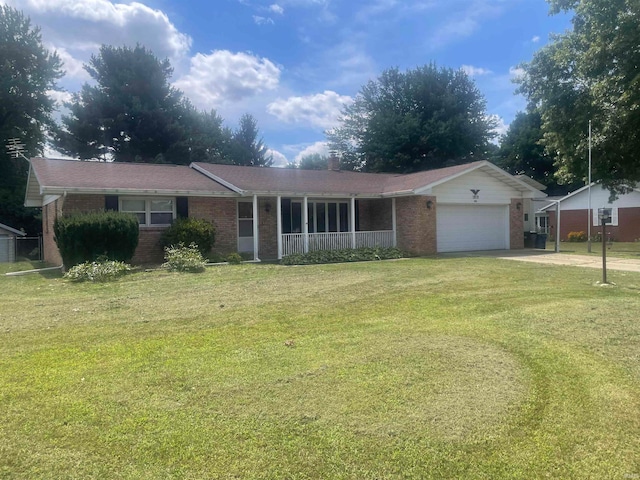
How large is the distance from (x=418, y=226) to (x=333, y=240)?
11.1 feet

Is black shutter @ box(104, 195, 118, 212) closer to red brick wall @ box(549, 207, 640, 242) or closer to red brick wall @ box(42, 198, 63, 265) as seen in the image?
red brick wall @ box(42, 198, 63, 265)

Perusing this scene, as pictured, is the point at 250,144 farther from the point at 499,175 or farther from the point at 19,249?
the point at 499,175

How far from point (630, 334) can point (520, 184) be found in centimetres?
1522

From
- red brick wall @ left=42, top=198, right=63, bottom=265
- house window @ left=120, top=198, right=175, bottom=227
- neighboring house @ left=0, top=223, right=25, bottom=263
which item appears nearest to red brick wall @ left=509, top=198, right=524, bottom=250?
house window @ left=120, top=198, right=175, bottom=227

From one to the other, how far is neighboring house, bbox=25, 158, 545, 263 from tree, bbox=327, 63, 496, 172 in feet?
52.8

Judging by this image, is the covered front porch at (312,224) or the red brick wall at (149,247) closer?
the red brick wall at (149,247)

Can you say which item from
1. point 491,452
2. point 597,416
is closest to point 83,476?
point 491,452

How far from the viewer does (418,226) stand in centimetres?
1728

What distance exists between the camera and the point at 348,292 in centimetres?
873

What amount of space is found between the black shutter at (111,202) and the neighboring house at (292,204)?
0.03 metres

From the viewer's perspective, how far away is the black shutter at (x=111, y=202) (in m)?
14.2

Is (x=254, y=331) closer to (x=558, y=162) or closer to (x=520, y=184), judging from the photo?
(x=520, y=184)

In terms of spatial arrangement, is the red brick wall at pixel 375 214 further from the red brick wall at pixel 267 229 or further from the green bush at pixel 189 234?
the green bush at pixel 189 234

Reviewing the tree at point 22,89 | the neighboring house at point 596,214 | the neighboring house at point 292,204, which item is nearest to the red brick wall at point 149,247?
the neighboring house at point 292,204
